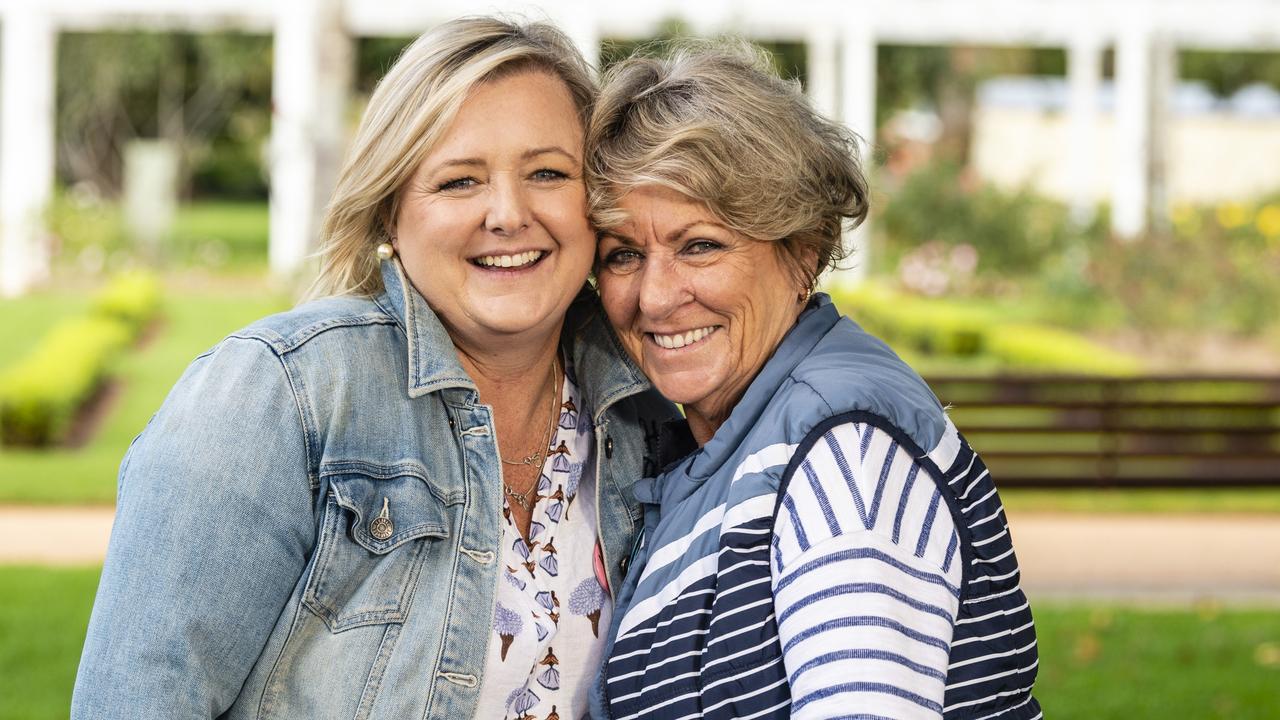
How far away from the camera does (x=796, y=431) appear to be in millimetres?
2076

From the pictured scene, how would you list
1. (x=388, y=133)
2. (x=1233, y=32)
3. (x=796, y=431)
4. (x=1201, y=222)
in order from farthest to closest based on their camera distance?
(x=1233, y=32) → (x=1201, y=222) → (x=388, y=133) → (x=796, y=431)

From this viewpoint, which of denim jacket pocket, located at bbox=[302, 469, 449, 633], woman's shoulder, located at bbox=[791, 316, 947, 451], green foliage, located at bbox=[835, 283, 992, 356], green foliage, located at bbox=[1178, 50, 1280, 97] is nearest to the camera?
woman's shoulder, located at bbox=[791, 316, 947, 451]

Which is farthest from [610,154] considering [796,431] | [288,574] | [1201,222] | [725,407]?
[1201,222]

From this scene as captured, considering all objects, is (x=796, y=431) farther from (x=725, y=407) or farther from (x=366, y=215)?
(x=366, y=215)

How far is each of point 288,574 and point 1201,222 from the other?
1515 cm

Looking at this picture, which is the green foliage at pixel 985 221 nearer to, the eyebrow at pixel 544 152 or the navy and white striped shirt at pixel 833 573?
the eyebrow at pixel 544 152

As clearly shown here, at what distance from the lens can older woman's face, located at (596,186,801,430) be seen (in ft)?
8.04

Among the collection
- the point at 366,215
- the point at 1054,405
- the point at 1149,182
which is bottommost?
the point at 1054,405

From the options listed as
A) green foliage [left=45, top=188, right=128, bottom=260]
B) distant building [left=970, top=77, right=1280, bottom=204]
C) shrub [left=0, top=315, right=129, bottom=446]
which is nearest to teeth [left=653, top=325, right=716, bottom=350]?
shrub [left=0, top=315, right=129, bottom=446]

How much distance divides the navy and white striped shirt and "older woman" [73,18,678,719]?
27 cm

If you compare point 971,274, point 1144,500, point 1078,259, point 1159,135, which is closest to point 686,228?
point 1144,500

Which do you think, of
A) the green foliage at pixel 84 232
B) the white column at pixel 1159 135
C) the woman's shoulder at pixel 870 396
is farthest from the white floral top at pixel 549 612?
the green foliage at pixel 84 232

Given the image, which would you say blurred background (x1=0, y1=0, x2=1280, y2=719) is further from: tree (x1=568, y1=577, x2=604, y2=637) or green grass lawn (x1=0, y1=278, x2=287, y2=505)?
tree (x1=568, y1=577, x2=604, y2=637)

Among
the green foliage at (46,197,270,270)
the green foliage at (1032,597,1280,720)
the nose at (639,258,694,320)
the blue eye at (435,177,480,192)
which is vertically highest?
the green foliage at (46,197,270,270)
